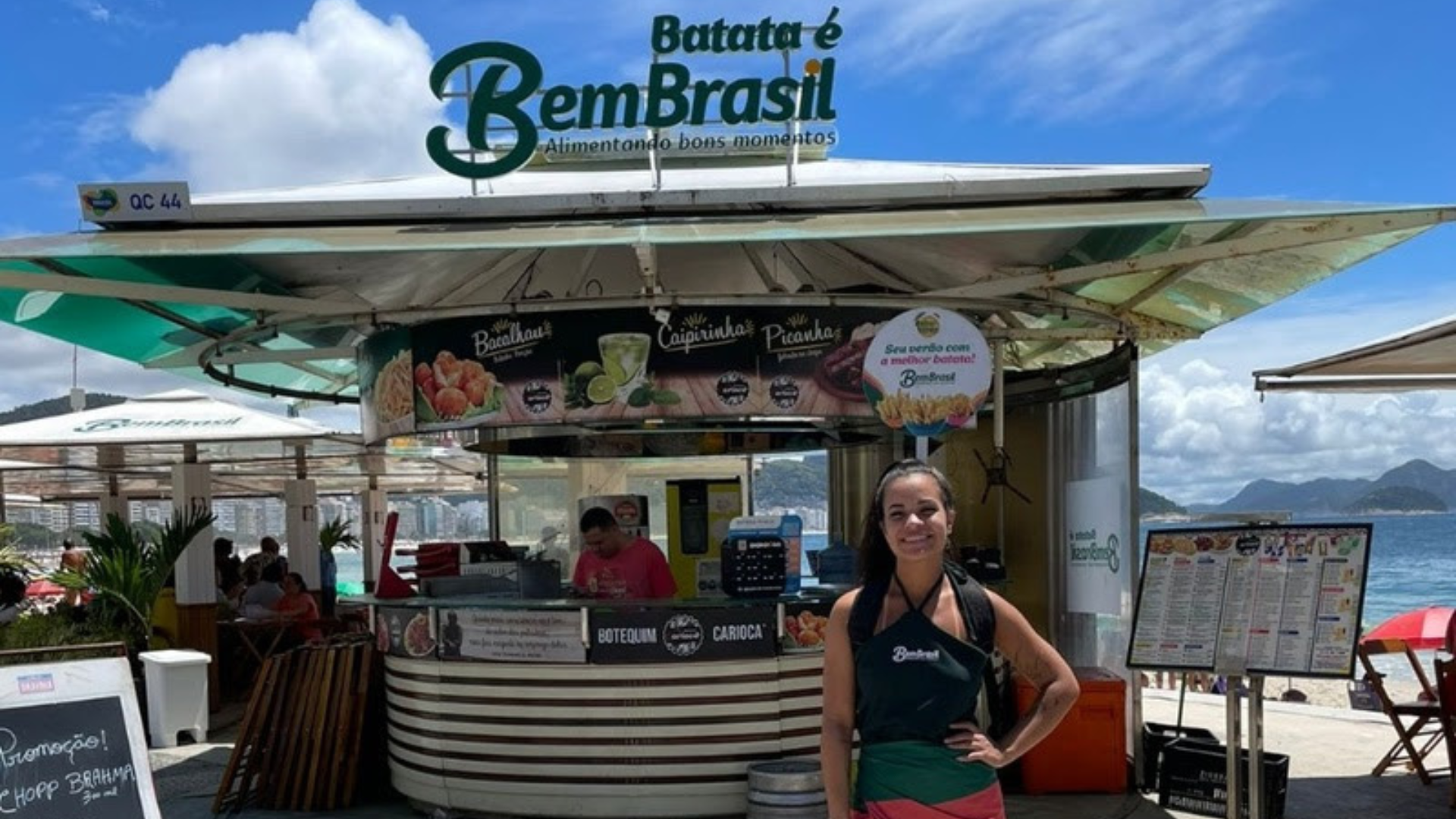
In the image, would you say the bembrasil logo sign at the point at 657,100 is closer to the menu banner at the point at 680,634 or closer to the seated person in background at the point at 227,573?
the menu banner at the point at 680,634

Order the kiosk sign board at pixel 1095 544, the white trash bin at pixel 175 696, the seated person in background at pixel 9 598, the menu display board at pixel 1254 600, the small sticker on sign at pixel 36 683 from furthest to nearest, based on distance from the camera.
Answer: the seated person in background at pixel 9 598
the white trash bin at pixel 175 696
the kiosk sign board at pixel 1095 544
the menu display board at pixel 1254 600
the small sticker on sign at pixel 36 683

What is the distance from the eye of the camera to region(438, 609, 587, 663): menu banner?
271 inches

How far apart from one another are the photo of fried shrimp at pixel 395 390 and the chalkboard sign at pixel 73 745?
2856 millimetres

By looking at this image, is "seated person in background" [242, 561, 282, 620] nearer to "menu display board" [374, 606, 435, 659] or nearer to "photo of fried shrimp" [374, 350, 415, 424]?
"photo of fried shrimp" [374, 350, 415, 424]

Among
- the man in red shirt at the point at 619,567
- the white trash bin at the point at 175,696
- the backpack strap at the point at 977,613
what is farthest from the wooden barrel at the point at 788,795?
the white trash bin at the point at 175,696

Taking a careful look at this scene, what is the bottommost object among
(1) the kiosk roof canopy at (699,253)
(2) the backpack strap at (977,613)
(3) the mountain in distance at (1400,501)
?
(3) the mountain in distance at (1400,501)

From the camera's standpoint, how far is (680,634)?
6.84 m

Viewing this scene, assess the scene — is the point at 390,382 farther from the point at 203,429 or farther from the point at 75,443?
the point at 75,443

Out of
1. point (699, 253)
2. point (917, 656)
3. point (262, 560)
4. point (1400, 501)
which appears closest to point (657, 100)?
point (699, 253)

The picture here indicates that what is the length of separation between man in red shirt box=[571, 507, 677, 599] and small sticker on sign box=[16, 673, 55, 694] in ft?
10.1

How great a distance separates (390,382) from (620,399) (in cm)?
146

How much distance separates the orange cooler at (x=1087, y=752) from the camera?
7.42 meters

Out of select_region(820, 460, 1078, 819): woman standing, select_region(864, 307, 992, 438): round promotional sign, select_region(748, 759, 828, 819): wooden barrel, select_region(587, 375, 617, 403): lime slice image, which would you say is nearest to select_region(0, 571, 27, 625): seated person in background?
select_region(587, 375, 617, 403): lime slice image

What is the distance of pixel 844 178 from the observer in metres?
7.23
